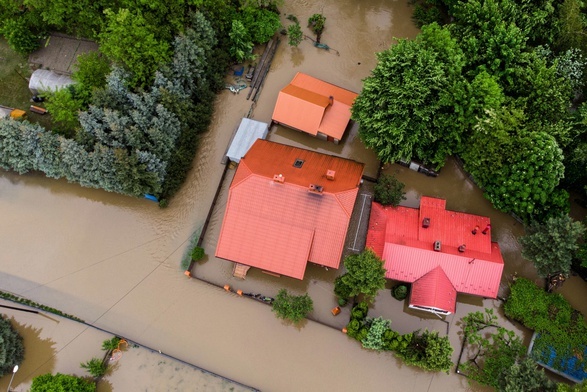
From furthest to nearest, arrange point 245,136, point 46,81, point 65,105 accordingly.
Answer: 1. point 46,81
2. point 245,136
3. point 65,105

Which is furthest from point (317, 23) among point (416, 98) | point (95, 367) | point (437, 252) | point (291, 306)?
point (95, 367)

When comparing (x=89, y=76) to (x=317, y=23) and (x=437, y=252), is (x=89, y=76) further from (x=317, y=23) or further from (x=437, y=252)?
(x=437, y=252)

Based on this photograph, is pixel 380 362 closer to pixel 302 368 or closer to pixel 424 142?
pixel 302 368

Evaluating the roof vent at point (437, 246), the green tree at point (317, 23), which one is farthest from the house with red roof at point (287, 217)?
the green tree at point (317, 23)

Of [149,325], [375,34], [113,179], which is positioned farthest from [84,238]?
[375,34]

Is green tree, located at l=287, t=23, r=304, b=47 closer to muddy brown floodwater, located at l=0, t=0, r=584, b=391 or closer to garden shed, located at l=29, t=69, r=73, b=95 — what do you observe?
muddy brown floodwater, located at l=0, t=0, r=584, b=391

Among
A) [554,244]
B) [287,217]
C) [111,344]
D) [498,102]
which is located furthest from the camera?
[111,344]

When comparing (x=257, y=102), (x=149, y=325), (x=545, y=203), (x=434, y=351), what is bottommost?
(x=149, y=325)
